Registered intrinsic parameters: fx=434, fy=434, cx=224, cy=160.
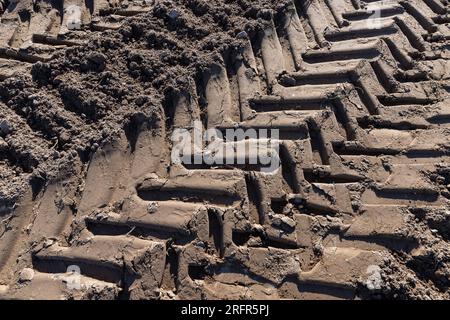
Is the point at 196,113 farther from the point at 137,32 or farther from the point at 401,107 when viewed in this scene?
the point at 401,107

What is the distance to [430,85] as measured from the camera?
3404mm

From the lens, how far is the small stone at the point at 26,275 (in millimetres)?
2617

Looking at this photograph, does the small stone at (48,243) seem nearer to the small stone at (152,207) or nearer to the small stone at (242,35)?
the small stone at (152,207)

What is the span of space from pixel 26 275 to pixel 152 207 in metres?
0.85

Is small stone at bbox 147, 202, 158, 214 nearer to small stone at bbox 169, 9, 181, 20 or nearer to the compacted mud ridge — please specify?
the compacted mud ridge

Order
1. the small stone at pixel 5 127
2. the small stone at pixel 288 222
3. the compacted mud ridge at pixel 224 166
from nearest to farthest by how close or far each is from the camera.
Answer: the compacted mud ridge at pixel 224 166 < the small stone at pixel 288 222 < the small stone at pixel 5 127

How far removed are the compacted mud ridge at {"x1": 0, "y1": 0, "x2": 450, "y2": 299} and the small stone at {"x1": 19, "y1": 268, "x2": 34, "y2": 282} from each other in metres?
0.01

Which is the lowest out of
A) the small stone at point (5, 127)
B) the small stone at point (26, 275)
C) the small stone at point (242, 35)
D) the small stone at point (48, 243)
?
the small stone at point (26, 275)

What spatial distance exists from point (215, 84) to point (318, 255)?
1.55m

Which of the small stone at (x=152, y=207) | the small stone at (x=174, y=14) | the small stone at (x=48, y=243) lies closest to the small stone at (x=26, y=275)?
the small stone at (x=48, y=243)

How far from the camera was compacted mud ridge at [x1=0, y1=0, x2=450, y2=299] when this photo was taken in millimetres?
2555

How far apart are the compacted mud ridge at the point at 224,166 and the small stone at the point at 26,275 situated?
0.04 feet

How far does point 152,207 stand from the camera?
2789 mm
